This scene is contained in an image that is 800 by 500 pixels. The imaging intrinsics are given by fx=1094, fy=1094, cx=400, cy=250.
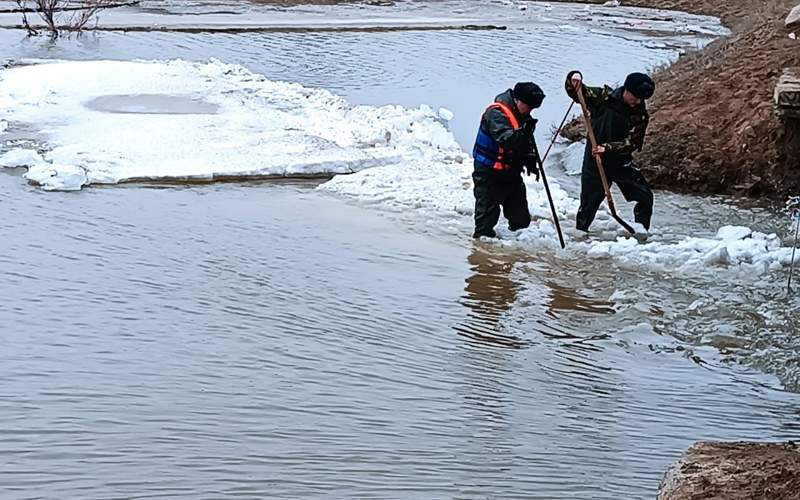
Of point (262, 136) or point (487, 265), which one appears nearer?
point (487, 265)

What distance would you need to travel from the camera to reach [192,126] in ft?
48.5

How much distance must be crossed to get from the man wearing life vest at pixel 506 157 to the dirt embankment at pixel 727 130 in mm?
3369

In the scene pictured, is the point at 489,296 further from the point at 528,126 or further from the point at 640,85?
the point at 640,85

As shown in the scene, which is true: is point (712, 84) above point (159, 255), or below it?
above

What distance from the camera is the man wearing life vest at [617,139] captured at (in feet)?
32.7

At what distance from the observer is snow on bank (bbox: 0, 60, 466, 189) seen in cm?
1274

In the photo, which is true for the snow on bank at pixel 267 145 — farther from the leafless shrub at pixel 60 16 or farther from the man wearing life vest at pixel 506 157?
the leafless shrub at pixel 60 16

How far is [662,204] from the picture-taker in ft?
39.3

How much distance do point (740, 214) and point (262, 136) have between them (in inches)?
245

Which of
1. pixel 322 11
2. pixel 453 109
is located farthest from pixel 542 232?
pixel 322 11

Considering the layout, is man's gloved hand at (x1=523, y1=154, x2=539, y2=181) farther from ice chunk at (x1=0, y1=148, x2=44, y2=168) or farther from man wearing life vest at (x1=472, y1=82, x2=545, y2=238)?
ice chunk at (x1=0, y1=148, x2=44, y2=168)

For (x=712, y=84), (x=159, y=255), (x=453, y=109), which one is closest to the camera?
(x=159, y=255)

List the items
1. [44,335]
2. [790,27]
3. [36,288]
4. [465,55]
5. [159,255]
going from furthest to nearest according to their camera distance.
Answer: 1. [465,55]
2. [790,27]
3. [159,255]
4. [36,288]
5. [44,335]

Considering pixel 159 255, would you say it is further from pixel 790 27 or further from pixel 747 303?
pixel 790 27
